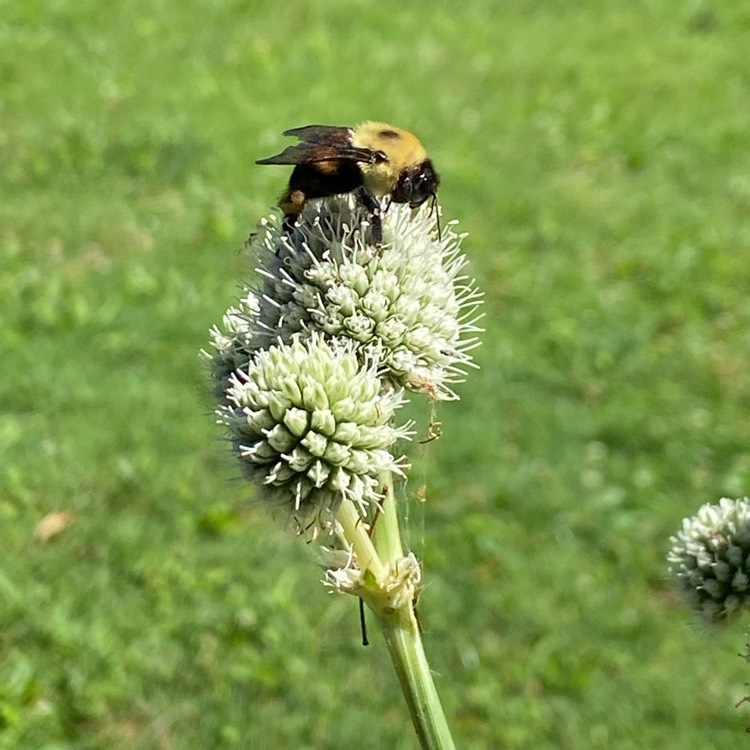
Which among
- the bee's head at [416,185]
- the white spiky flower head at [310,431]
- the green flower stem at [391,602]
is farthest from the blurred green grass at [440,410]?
the bee's head at [416,185]

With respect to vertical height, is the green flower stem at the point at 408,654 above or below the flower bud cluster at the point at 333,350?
below

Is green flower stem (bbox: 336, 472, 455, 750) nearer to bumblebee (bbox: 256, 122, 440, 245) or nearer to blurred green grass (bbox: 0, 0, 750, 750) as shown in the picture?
blurred green grass (bbox: 0, 0, 750, 750)

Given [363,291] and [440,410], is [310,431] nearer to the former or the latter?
[363,291]

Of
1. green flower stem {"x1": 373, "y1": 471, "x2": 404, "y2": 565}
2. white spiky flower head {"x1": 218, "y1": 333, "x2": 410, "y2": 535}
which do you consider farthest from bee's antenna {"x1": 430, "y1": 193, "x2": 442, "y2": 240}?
green flower stem {"x1": 373, "y1": 471, "x2": 404, "y2": 565}

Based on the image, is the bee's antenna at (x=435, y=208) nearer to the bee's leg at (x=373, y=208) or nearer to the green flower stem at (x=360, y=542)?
the bee's leg at (x=373, y=208)

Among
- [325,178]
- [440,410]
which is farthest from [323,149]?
[440,410]

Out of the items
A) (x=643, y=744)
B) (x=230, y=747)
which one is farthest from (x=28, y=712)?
(x=643, y=744)
